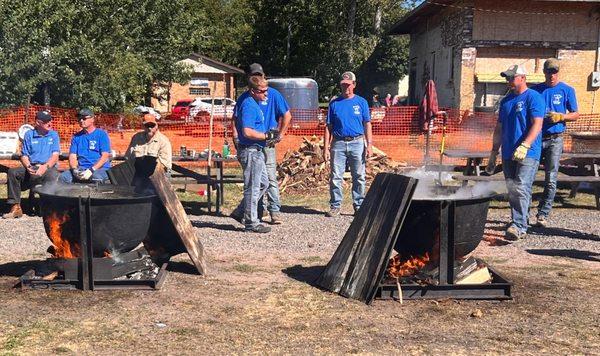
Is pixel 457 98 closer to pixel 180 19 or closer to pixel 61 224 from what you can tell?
pixel 180 19

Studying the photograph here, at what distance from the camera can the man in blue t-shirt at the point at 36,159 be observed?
374 inches

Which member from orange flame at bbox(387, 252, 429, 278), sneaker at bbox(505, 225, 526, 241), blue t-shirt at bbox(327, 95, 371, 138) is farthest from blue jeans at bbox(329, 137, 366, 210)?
orange flame at bbox(387, 252, 429, 278)

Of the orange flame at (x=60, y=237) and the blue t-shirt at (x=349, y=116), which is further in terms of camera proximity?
the blue t-shirt at (x=349, y=116)

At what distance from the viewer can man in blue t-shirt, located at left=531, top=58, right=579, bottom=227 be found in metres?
8.76

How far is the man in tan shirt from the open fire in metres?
2.50

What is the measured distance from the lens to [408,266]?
6.04 meters

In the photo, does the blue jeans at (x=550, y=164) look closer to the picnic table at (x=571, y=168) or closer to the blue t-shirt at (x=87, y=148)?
the picnic table at (x=571, y=168)

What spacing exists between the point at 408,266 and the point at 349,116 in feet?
11.9

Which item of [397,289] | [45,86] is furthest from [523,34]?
[397,289]

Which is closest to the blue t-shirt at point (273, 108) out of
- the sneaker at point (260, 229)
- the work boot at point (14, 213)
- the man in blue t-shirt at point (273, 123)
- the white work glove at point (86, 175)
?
the man in blue t-shirt at point (273, 123)

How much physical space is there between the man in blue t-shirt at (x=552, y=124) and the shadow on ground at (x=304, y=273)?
374 centimetres

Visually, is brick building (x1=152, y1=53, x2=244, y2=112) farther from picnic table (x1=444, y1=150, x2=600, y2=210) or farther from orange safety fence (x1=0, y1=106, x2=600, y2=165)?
picnic table (x1=444, y1=150, x2=600, y2=210)

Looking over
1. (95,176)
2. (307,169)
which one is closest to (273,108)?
(95,176)

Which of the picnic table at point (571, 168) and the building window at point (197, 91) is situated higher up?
the building window at point (197, 91)
